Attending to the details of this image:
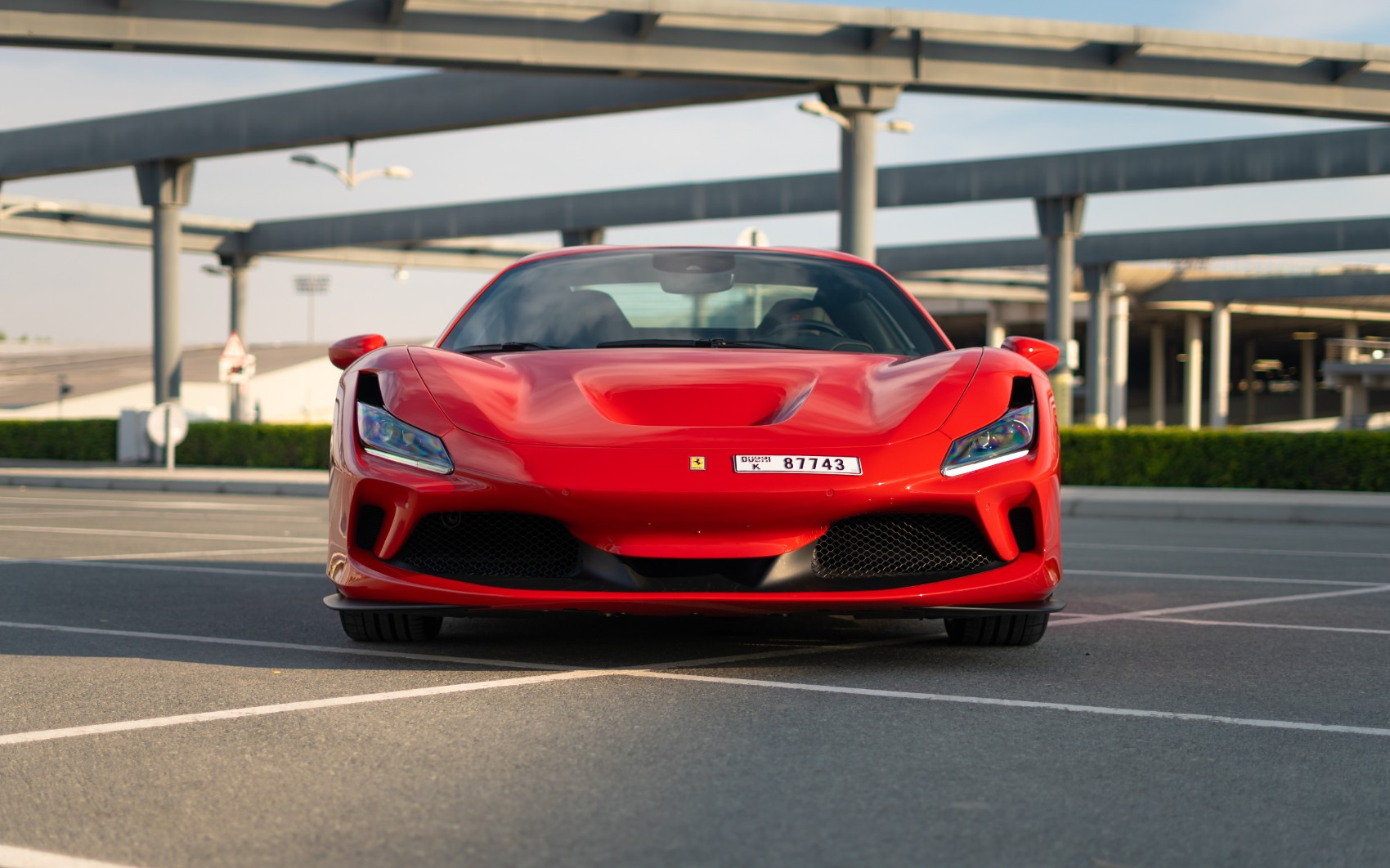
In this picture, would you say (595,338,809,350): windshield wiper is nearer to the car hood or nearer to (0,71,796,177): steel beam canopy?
the car hood

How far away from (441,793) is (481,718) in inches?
29.5

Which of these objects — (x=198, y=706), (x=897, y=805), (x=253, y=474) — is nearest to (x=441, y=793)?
(x=897, y=805)

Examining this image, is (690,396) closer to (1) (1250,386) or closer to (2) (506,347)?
(2) (506,347)

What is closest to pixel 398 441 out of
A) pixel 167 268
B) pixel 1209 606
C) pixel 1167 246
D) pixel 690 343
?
pixel 690 343

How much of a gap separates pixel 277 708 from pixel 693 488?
1.28 m

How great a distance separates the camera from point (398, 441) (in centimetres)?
448

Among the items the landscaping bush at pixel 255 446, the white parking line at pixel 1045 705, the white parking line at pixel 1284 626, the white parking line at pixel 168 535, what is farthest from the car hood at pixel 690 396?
the landscaping bush at pixel 255 446

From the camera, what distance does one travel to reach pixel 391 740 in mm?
3541

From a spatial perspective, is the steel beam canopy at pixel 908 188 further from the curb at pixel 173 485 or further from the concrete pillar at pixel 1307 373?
the concrete pillar at pixel 1307 373

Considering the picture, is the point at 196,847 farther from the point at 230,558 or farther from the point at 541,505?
the point at 230,558

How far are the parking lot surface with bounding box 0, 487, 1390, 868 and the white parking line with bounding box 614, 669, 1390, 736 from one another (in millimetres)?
22


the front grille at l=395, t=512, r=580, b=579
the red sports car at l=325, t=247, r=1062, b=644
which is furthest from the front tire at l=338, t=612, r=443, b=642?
the front grille at l=395, t=512, r=580, b=579

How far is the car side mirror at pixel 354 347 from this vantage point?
530cm

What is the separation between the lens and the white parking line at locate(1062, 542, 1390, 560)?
32.6ft
